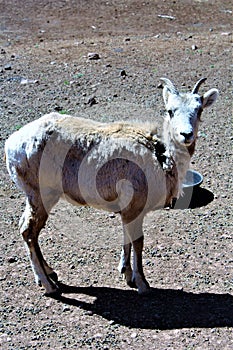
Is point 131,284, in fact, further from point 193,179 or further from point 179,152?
point 193,179

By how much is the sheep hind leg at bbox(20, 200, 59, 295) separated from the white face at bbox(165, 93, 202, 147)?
1.77 m

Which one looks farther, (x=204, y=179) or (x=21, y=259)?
(x=204, y=179)

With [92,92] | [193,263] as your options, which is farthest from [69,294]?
[92,92]

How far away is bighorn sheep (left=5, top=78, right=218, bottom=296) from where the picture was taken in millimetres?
7152

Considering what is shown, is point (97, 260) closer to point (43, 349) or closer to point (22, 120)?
point (43, 349)

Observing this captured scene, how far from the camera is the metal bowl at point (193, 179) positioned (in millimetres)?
9609

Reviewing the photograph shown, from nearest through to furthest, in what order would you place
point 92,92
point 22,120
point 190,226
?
point 190,226 < point 22,120 < point 92,92

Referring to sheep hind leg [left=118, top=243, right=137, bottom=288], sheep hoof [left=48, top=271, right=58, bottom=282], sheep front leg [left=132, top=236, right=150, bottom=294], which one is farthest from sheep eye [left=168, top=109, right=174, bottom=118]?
sheep hoof [left=48, top=271, right=58, bottom=282]

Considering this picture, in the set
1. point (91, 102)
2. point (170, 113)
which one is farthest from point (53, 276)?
point (91, 102)

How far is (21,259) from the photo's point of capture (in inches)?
319

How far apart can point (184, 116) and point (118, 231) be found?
232cm

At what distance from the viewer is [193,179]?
9.90 m

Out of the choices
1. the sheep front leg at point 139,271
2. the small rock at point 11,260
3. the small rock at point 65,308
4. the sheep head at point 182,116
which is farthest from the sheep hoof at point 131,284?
the sheep head at point 182,116

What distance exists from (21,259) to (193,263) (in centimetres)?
219
